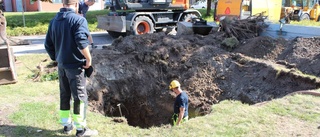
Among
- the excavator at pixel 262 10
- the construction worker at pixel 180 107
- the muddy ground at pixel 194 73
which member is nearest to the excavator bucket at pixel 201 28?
the muddy ground at pixel 194 73

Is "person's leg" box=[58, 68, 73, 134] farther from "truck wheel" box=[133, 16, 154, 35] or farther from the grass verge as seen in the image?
"truck wheel" box=[133, 16, 154, 35]

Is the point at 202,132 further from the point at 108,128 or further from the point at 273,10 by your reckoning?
the point at 273,10

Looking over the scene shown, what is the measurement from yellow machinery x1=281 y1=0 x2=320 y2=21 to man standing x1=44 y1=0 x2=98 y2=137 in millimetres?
15614

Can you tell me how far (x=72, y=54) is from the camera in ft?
12.7

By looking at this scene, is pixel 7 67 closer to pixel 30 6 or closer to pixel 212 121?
pixel 212 121

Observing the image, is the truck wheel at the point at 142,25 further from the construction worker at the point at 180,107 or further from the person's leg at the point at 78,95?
the person's leg at the point at 78,95

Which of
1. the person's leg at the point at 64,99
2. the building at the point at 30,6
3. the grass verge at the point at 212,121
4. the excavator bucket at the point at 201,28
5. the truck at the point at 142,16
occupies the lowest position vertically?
the grass verge at the point at 212,121

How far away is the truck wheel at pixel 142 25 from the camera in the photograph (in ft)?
44.0

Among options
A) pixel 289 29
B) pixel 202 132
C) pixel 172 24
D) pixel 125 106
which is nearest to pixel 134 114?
pixel 125 106

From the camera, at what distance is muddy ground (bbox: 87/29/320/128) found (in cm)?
664

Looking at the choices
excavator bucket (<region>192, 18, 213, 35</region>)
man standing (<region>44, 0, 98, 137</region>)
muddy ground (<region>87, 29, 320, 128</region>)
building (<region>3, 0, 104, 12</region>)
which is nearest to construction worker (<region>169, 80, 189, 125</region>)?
muddy ground (<region>87, 29, 320, 128</region>)

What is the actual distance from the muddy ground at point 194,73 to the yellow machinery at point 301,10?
1061 cm

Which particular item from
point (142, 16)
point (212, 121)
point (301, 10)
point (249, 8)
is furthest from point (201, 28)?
point (301, 10)

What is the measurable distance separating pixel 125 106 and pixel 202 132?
342 cm
